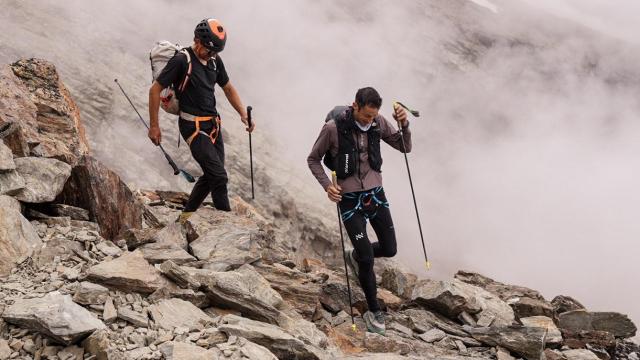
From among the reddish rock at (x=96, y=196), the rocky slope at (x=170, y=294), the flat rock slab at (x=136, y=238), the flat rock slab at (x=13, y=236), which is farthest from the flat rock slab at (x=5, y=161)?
the flat rock slab at (x=136, y=238)

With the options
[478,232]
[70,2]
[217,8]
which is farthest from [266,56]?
[478,232]

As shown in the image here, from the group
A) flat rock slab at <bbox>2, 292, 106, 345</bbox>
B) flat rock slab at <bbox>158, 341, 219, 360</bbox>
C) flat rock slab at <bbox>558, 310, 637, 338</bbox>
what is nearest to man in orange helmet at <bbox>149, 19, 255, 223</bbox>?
flat rock slab at <bbox>2, 292, 106, 345</bbox>

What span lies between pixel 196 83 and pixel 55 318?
4082mm

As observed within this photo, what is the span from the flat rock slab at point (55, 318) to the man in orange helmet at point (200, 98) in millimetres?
3335

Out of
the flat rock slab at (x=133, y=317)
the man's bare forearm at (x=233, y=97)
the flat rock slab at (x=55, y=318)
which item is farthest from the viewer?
the man's bare forearm at (x=233, y=97)

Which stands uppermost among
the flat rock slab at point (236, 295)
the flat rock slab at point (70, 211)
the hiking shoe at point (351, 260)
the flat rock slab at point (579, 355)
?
the hiking shoe at point (351, 260)

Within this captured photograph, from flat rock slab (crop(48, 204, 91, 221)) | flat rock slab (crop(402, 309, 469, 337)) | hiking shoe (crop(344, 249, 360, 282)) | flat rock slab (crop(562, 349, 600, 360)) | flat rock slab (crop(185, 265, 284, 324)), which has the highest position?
hiking shoe (crop(344, 249, 360, 282))

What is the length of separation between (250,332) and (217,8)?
48.3 meters

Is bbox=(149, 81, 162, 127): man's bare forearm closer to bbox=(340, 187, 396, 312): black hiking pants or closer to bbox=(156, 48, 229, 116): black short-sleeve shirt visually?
bbox=(156, 48, 229, 116): black short-sleeve shirt

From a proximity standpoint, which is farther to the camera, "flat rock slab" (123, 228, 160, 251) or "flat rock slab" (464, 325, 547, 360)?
"flat rock slab" (464, 325, 547, 360)

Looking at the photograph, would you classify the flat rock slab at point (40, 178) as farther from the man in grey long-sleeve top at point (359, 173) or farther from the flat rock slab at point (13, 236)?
the man in grey long-sleeve top at point (359, 173)

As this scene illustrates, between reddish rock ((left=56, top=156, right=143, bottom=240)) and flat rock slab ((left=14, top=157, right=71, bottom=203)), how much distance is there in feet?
1.20

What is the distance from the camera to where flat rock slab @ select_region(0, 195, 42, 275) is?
5609 mm

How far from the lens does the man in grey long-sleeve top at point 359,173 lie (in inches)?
279
